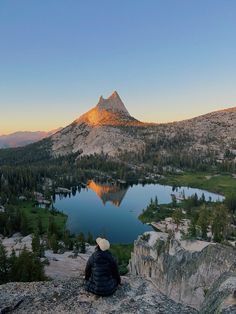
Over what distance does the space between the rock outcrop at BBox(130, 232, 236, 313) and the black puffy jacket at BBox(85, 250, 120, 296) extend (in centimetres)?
2394

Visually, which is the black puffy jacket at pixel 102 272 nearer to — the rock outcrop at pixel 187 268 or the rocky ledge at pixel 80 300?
the rocky ledge at pixel 80 300

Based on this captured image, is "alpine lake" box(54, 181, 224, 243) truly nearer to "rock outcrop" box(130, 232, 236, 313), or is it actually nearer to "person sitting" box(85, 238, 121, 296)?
"rock outcrop" box(130, 232, 236, 313)

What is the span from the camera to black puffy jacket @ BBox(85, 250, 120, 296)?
55.0ft

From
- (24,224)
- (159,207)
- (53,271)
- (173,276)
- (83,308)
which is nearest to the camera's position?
(83,308)

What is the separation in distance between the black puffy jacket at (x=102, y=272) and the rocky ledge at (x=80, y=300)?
0.48 meters

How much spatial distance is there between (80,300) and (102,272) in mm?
2019

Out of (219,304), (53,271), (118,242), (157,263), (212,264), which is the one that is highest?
(219,304)

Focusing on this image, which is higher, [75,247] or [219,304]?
[219,304]

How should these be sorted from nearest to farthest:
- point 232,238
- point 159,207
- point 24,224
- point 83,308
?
1. point 83,308
2. point 232,238
3. point 24,224
4. point 159,207

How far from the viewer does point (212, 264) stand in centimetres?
4162

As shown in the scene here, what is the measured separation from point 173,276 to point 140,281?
99.5 feet

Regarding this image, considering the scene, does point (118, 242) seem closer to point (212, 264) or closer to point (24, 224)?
point (24, 224)

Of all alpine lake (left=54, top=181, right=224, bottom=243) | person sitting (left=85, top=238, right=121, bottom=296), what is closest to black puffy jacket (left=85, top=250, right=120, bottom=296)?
person sitting (left=85, top=238, right=121, bottom=296)

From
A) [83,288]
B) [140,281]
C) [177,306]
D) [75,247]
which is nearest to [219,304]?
[177,306]
